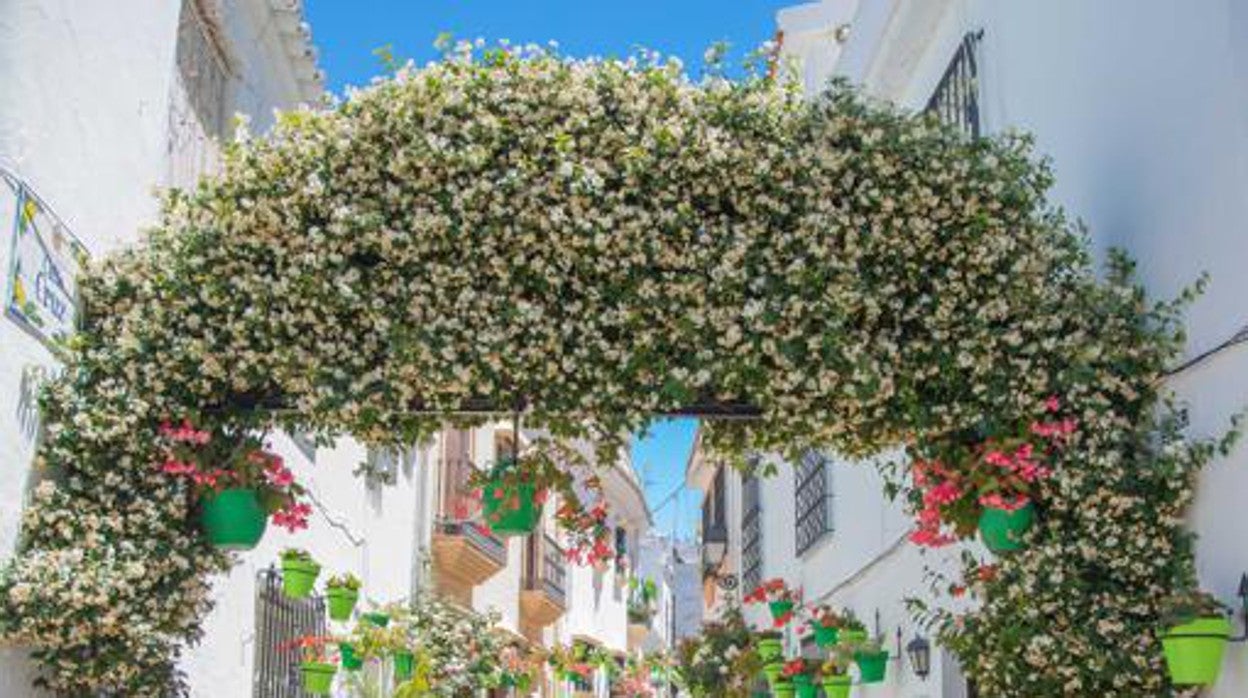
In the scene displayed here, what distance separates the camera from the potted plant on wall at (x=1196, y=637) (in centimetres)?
552

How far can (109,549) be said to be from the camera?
20.6ft

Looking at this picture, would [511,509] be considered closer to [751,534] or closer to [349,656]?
[349,656]

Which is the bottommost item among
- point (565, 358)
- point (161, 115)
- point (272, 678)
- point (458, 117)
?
point (272, 678)

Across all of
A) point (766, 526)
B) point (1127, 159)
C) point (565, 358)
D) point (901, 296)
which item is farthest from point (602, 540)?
point (766, 526)

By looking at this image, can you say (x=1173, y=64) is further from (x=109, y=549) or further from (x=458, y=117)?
(x=109, y=549)

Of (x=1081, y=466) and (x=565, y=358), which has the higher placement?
(x=565, y=358)

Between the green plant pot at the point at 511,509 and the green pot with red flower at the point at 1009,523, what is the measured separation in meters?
1.84

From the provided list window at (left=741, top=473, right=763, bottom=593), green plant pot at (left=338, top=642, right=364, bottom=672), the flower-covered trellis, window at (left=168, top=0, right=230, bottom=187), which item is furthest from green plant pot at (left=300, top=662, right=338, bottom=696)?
window at (left=741, top=473, right=763, bottom=593)

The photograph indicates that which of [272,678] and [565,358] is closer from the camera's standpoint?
[565,358]

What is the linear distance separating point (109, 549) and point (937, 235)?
135 inches

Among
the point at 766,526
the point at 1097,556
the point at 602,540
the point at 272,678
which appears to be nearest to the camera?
the point at 1097,556

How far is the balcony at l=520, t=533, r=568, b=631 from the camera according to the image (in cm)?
2198

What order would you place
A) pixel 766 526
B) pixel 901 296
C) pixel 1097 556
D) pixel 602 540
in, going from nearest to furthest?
pixel 1097 556 → pixel 901 296 → pixel 602 540 → pixel 766 526

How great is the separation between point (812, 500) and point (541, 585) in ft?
29.1
